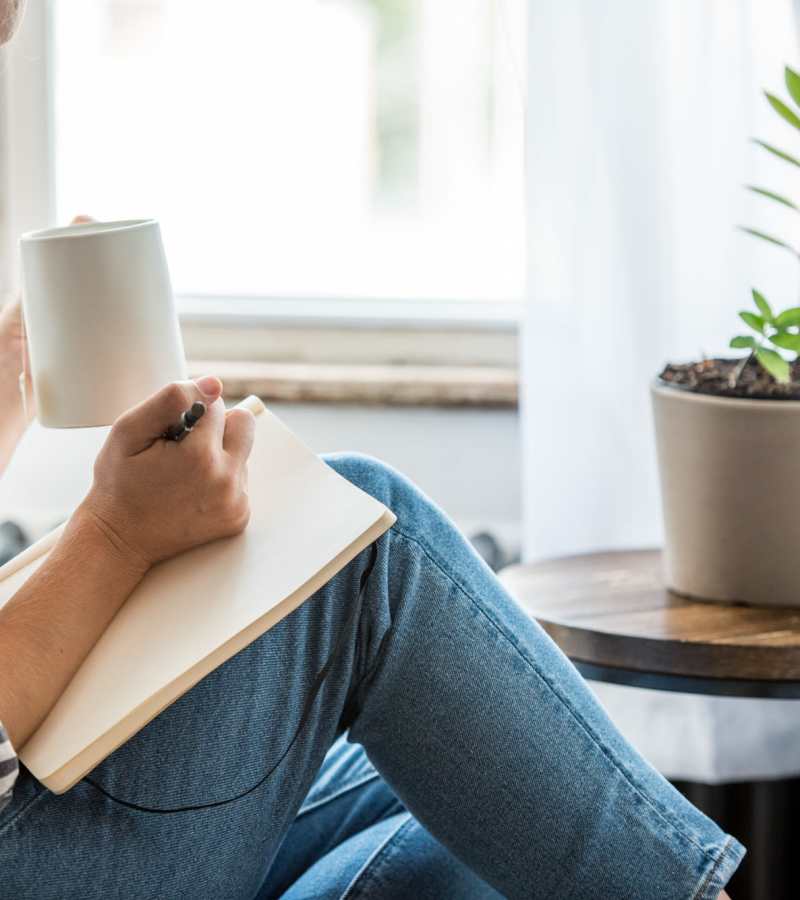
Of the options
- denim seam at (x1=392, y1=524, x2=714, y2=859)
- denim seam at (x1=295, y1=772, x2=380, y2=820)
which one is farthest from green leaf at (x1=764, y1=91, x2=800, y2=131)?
denim seam at (x1=295, y1=772, x2=380, y2=820)

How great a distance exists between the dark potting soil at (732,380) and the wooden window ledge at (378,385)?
599 mm

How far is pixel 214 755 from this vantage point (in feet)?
2.21

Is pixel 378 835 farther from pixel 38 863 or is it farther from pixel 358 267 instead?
pixel 358 267

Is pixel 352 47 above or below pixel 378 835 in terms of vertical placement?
above

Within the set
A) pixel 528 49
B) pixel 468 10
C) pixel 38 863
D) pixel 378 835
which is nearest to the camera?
pixel 38 863

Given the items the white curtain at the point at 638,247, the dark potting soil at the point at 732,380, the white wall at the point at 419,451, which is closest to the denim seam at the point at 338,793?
the dark potting soil at the point at 732,380

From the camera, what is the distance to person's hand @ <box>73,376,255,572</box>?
0.67m

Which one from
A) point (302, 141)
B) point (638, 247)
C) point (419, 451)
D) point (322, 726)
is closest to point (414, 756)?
point (322, 726)

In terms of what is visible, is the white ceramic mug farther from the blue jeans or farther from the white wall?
the white wall

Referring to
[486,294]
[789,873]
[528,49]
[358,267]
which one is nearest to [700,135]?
[528,49]

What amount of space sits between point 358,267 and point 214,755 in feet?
4.06

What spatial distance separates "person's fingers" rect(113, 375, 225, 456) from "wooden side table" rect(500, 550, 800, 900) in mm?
419

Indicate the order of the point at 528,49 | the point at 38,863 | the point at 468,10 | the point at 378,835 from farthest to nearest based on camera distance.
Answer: the point at 468,10
the point at 528,49
the point at 378,835
the point at 38,863

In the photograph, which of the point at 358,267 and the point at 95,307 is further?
the point at 358,267
